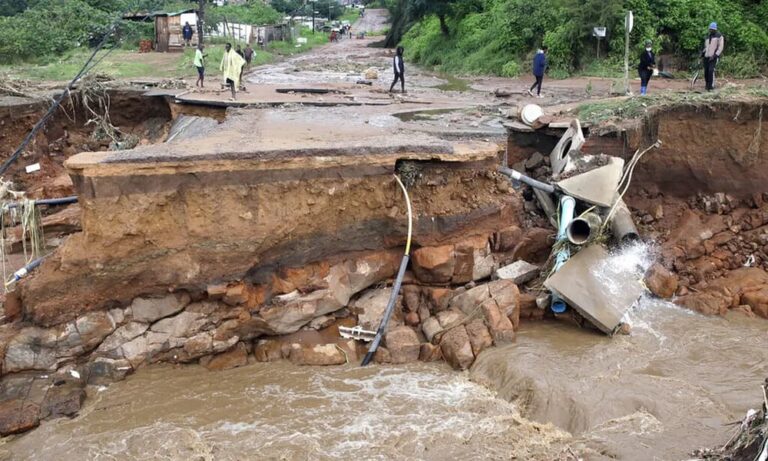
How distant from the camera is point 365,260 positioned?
8133 millimetres

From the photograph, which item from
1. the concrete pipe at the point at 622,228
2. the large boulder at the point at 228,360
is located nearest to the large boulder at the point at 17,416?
the large boulder at the point at 228,360

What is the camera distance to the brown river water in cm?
584

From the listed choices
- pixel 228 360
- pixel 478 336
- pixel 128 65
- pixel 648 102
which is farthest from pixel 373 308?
pixel 128 65

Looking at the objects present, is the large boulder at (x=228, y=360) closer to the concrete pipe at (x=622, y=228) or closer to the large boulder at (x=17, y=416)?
the large boulder at (x=17, y=416)

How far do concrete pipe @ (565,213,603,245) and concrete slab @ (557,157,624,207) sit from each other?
26 cm

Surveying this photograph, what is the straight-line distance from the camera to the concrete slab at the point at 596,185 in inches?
338

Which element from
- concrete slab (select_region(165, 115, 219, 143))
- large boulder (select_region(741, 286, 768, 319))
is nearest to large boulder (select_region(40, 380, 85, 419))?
concrete slab (select_region(165, 115, 219, 143))

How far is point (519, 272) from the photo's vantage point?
839 centimetres

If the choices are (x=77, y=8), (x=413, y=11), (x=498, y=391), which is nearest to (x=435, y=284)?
(x=498, y=391)

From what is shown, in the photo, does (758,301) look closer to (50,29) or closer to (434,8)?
(434,8)

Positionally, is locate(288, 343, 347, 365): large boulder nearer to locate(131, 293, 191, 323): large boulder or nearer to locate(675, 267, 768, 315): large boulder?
locate(131, 293, 191, 323): large boulder

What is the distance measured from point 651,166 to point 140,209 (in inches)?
309

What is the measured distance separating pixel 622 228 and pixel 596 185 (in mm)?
719

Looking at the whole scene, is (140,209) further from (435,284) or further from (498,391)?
(498,391)
